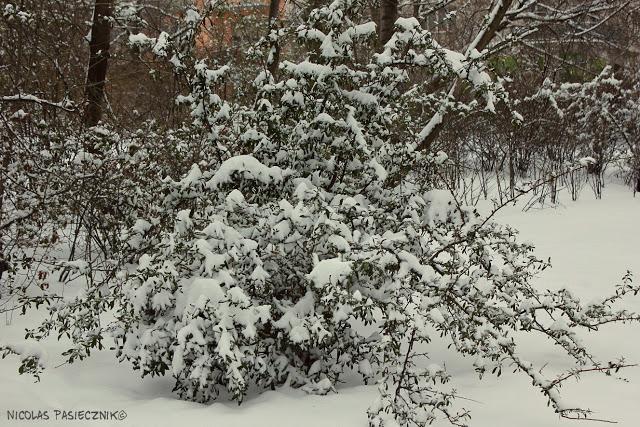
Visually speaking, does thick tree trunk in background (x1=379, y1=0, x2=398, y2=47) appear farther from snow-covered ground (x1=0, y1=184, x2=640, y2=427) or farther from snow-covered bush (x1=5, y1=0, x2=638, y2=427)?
snow-covered ground (x1=0, y1=184, x2=640, y2=427)

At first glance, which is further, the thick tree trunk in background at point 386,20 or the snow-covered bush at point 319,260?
the thick tree trunk in background at point 386,20

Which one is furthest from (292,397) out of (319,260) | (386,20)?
(386,20)

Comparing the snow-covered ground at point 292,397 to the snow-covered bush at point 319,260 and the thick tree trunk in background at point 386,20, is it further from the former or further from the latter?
the thick tree trunk in background at point 386,20

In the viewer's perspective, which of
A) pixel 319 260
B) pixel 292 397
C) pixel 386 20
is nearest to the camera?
pixel 292 397

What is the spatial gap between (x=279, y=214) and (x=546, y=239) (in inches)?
207

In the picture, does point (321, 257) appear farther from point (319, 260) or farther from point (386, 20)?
point (386, 20)

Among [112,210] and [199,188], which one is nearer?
[199,188]

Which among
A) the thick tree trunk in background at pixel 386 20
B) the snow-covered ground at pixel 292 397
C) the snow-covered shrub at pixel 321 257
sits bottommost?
the snow-covered ground at pixel 292 397

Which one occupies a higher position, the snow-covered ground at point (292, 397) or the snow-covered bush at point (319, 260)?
the snow-covered bush at point (319, 260)

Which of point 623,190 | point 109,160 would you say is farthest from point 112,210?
point 623,190

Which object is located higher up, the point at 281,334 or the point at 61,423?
the point at 281,334

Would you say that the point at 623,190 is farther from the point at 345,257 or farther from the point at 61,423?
the point at 61,423

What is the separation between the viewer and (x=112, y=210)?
568 centimetres

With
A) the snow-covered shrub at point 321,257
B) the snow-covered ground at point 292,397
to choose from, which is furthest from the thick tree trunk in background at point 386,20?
the snow-covered ground at point 292,397
